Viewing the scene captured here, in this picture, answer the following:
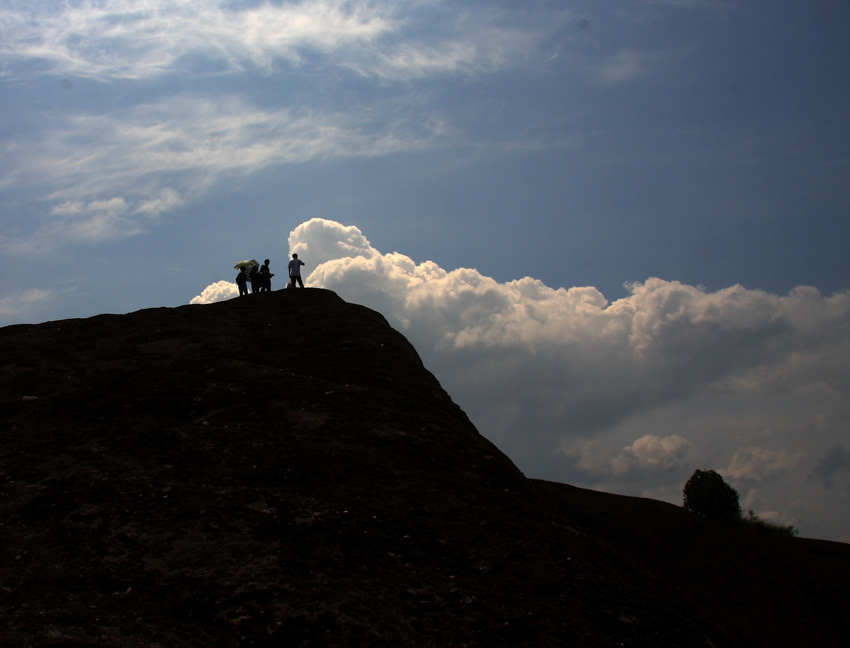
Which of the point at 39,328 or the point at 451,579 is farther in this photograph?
the point at 39,328

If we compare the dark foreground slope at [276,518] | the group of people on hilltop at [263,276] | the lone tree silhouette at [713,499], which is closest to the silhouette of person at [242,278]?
the group of people on hilltop at [263,276]

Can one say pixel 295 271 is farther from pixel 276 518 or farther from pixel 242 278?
pixel 276 518

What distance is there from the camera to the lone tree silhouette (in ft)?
138

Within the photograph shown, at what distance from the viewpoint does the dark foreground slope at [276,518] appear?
8859 mm

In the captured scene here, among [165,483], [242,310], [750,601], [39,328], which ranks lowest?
[750,601]

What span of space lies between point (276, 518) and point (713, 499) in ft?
123

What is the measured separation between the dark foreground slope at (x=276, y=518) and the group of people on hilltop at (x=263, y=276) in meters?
9.42

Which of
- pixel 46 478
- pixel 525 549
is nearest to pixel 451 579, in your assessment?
pixel 525 549

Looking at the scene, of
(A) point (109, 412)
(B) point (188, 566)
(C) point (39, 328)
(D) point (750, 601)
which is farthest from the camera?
(D) point (750, 601)

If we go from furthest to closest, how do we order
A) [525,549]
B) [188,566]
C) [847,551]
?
[847,551]
[525,549]
[188,566]

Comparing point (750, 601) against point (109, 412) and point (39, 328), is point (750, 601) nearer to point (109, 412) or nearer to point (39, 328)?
point (109, 412)

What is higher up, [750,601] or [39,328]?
[39,328]

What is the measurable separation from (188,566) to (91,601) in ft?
4.20

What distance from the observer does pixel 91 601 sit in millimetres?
8672
